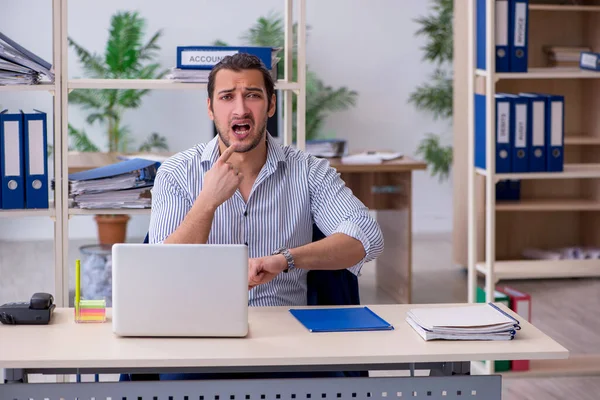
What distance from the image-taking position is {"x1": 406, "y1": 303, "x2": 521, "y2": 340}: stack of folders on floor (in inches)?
83.5

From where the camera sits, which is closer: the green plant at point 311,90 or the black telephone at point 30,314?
the black telephone at point 30,314

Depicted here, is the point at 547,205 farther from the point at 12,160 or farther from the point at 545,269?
the point at 12,160

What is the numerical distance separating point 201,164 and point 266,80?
0.31 meters

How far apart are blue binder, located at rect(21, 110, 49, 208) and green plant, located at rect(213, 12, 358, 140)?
417 cm

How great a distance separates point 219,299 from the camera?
Result: 2.05 metres

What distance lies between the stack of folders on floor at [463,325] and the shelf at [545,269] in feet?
6.29

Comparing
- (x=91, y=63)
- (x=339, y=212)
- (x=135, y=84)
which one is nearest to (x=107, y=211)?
(x=135, y=84)

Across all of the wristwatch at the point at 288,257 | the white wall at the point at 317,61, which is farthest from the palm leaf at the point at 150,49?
the wristwatch at the point at 288,257

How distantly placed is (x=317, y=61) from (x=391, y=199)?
8.94 feet

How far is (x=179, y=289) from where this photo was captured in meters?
2.04

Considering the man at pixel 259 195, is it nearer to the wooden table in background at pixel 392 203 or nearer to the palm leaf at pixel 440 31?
the wooden table in background at pixel 392 203

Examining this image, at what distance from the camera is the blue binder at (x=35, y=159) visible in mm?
3240

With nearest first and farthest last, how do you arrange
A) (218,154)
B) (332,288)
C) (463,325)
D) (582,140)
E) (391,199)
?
1. (463,325)
2. (332,288)
3. (218,154)
4. (391,199)
5. (582,140)

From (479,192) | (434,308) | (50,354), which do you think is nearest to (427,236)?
(479,192)
